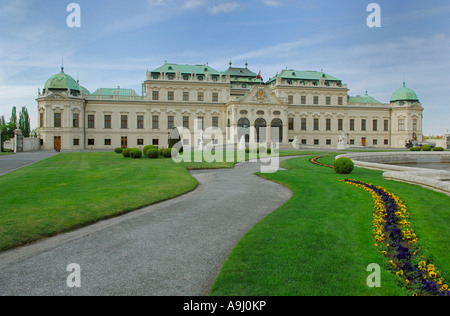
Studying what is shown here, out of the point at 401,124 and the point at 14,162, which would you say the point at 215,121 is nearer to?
the point at 401,124

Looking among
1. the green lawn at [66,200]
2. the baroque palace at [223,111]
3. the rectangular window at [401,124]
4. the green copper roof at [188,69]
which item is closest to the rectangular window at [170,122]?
the baroque palace at [223,111]

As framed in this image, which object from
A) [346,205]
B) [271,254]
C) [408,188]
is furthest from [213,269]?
[408,188]

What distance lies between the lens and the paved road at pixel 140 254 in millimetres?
5684

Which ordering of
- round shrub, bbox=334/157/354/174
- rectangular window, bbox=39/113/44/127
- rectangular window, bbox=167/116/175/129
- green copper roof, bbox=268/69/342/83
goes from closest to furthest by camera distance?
1. round shrub, bbox=334/157/354/174
2. rectangular window, bbox=39/113/44/127
3. rectangular window, bbox=167/116/175/129
4. green copper roof, bbox=268/69/342/83

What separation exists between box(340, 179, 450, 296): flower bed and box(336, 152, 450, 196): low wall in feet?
11.0

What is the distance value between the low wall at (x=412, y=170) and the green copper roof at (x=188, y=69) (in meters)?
43.4

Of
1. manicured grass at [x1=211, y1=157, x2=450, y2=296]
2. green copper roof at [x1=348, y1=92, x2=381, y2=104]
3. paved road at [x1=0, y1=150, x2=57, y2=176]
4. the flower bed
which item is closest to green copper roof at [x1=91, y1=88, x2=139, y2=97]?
paved road at [x1=0, y1=150, x2=57, y2=176]

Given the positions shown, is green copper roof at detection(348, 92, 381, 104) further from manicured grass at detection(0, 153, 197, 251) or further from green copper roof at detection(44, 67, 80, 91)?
manicured grass at detection(0, 153, 197, 251)

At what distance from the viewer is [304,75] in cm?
7556

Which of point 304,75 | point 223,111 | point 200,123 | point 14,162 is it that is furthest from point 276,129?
point 14,162

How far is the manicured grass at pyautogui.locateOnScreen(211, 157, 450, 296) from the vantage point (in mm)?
5484

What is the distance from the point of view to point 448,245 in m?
7.42

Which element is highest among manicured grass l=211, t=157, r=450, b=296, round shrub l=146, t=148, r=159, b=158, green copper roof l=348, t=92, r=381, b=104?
green copper roof l=348, t=92, r=381, b=104
